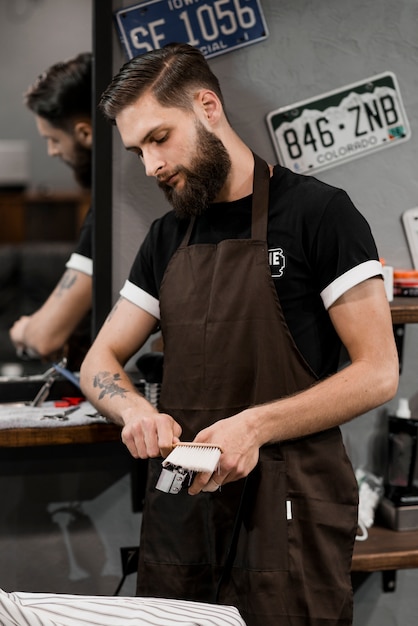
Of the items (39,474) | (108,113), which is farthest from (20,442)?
(108,113)

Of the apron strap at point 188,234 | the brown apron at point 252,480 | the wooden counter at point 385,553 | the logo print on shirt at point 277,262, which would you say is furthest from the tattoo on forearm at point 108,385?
the wooden counter at point 385,553

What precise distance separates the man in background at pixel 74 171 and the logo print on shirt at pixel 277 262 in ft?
2.43

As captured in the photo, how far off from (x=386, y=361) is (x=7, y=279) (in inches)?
52.3

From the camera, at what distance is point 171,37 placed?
233 cm

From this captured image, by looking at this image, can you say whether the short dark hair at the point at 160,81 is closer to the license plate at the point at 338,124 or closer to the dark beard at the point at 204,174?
the dark beard at the point at 204,174

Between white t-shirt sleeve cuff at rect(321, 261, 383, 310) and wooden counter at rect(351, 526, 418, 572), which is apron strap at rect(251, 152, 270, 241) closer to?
white t-shirt sleeve cuff at rect(321, 261, 383, 310)

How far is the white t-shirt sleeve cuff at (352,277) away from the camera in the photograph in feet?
5.76

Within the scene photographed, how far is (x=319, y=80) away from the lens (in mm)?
2412

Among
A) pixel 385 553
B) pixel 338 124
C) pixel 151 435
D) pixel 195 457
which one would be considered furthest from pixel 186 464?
pixel 338 124

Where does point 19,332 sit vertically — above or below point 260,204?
below

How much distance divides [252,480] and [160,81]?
93 centimetres

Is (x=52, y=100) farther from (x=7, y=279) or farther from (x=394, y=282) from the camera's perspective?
(x=394, y=282)

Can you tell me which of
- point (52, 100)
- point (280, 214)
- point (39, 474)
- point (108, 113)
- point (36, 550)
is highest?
point (52, 100)

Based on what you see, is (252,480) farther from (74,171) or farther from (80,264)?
(74,171)
